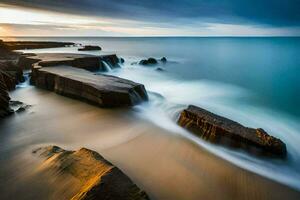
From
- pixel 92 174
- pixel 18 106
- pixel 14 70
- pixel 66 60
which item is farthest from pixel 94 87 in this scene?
pixel 14 70

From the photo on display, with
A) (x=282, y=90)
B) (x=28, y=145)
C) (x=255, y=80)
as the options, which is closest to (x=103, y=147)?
(x=28, y=145)

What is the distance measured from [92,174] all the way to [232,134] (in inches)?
120

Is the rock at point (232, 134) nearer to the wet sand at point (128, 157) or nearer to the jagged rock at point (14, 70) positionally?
the wet sand at point (128, 157)

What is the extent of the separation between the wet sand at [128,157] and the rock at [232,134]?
0.50 metres

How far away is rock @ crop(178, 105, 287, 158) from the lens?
15.2 feet

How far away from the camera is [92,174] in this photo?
306cm

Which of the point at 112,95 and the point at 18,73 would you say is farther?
the point at 18,73

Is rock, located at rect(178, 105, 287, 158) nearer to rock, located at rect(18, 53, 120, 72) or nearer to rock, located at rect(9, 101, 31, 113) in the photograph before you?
rock, located at rect(9, 101, 31, 113)

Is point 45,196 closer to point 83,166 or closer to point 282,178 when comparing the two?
point 83,166

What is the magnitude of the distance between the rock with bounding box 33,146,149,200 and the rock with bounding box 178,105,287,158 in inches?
107

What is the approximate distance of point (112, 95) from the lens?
7188 millimetres

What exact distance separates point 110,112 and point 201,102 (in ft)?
13.6

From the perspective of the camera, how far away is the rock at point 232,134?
15.2ft

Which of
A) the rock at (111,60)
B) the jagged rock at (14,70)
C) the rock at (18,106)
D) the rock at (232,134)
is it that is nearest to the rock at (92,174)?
the rock at (232,134)
